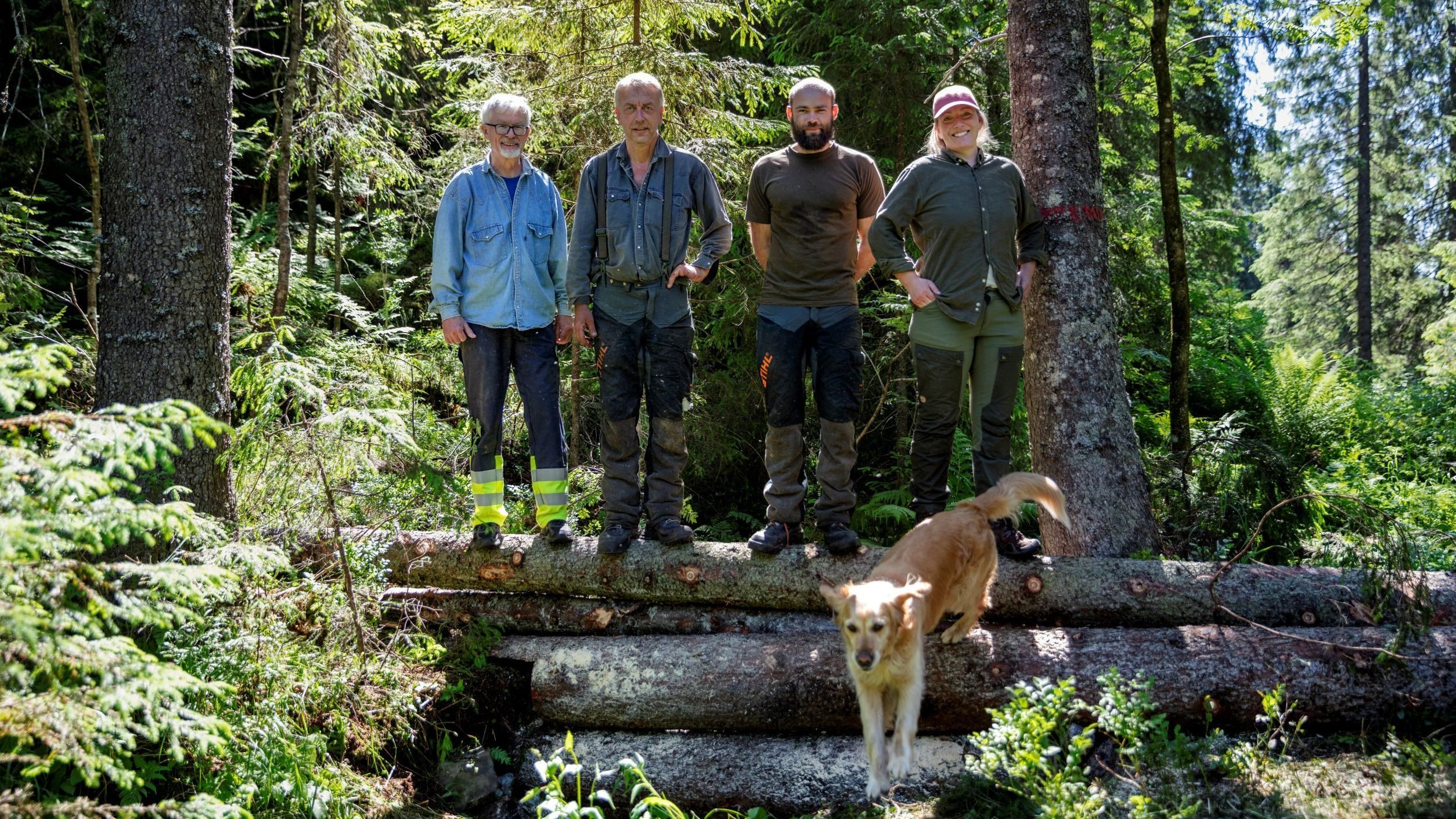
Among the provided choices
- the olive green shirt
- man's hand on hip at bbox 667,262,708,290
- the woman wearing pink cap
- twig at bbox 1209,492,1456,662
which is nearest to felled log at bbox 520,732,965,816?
the woman wearing pink cap

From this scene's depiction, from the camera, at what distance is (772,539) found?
5.89 meters

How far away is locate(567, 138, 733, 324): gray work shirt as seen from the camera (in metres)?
5.84

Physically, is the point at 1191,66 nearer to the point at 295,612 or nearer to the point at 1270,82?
the point at 295,612

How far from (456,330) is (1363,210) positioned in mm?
26180

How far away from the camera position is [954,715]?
5.13 meters

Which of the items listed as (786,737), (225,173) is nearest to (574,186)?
(225,173)

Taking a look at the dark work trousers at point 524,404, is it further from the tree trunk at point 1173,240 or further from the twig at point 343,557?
the tree trunk at point 1173,240

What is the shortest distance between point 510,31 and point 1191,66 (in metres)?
7.48

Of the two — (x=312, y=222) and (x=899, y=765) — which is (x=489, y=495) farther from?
(x=312, y=222)

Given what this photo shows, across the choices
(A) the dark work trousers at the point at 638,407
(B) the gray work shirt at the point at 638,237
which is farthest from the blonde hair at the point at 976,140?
(A) the dark work trousers at the point at 638,407

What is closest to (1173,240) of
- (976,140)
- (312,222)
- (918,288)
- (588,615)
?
(976,140)

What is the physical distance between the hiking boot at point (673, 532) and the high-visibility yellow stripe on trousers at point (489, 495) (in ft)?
3.68

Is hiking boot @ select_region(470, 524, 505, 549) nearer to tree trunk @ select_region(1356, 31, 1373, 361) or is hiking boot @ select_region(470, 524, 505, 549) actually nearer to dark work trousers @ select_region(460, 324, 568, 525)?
dark work trousers @ select_region(460, 324, 568, 525)

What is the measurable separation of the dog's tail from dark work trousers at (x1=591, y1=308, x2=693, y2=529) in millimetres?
1952
